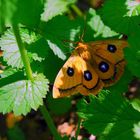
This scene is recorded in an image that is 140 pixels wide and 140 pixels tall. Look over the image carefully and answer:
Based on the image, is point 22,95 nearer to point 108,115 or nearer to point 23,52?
point 23,52

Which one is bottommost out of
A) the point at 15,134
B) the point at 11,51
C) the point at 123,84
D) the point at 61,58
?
the point at 15,134

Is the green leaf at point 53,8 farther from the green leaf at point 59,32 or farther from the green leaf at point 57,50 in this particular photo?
the green leaf at point 57,50

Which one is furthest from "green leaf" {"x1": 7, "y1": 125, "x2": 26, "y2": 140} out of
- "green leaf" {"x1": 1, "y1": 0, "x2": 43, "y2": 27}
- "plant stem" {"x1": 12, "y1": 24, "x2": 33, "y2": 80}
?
"green leaf" {"x1": 1, "y1": 0, "x2": 43, "y2": 27}

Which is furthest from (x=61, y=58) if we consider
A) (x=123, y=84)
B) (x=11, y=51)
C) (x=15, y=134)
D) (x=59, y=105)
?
(x=15, y=134)

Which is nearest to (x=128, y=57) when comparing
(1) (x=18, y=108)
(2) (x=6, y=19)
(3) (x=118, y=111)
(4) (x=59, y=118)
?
(3) (x=118, y=111)

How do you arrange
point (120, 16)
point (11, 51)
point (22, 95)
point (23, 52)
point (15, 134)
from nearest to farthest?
point (23, 52)
point (22, 95)
point (11, 51)
point (120, 16)
point (15, 134)

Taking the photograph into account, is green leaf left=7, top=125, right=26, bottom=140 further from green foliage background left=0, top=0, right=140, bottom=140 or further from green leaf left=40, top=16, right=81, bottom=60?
green leaf left=40, top=16, right=81, bottom=60

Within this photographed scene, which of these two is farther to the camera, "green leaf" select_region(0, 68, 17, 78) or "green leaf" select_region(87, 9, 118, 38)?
"green leaf" select_region(87, 9, 118, 38)
